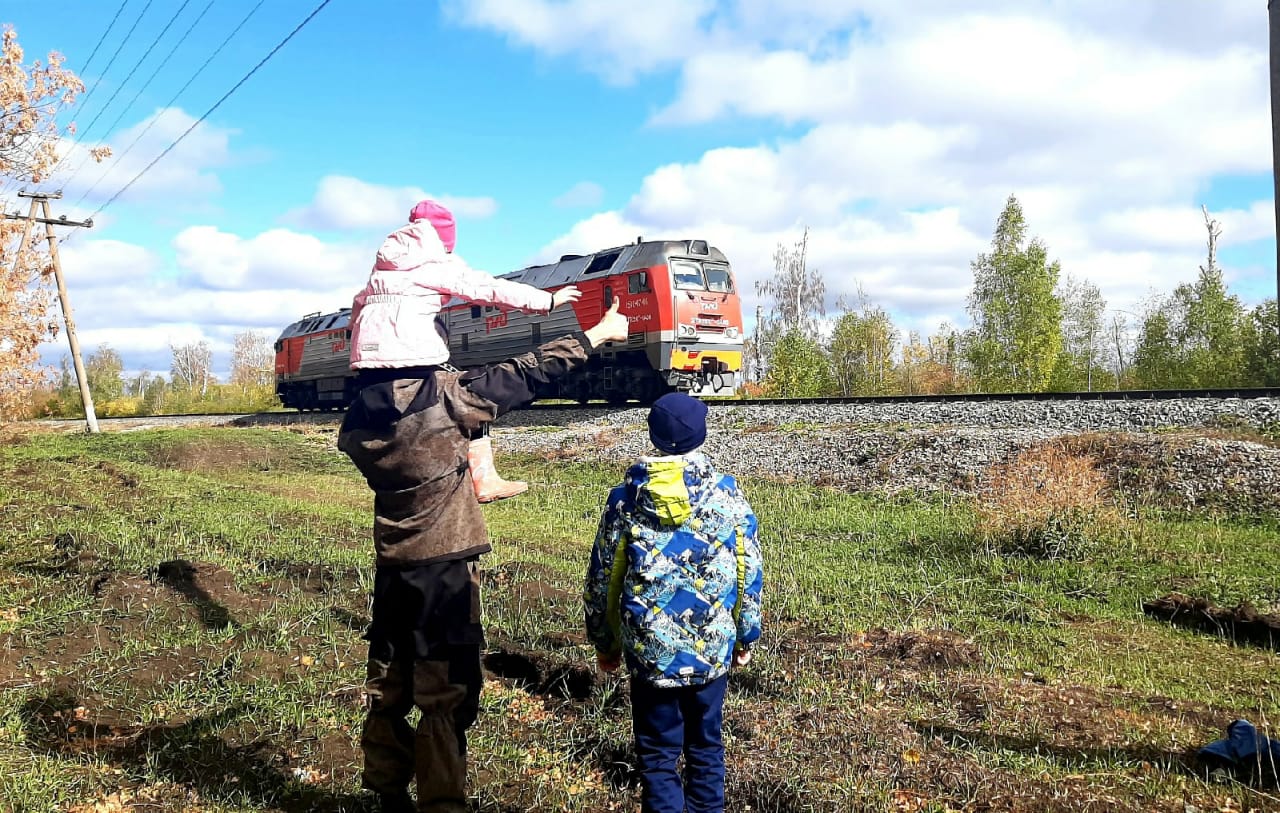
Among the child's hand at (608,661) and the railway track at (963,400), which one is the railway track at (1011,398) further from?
the child's hand at (608,661)

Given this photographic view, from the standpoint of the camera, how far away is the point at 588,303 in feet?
62.1

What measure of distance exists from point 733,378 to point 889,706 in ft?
48.2

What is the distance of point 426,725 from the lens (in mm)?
2879

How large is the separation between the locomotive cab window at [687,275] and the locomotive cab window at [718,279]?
0.79 feet

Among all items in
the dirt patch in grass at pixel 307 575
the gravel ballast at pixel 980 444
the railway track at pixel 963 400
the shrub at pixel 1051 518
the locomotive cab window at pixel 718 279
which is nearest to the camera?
the dirt patch in grass at pixel 307 575

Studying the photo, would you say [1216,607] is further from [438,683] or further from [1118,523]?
[438,683]

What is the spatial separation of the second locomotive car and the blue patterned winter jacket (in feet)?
43.4

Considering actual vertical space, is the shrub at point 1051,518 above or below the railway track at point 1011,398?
below

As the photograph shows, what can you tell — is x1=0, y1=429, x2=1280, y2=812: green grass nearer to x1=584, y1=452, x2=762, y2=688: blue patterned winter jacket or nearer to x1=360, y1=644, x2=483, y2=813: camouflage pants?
x1=360, y1=644, x2=483, y2=813: camouflage pants

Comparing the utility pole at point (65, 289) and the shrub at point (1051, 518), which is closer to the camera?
the shrub at point (1051, 518)

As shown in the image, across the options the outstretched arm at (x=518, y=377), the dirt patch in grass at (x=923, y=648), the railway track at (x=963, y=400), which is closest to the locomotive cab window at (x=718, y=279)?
the railway track at (x=963, y=400)

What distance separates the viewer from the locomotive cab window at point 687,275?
17.5 meters

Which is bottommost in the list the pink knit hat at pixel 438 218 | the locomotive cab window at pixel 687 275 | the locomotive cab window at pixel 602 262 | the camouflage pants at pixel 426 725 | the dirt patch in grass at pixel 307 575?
the dirt patch in grass at pixel 307 575

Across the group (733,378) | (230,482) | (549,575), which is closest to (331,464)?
(230,482)
